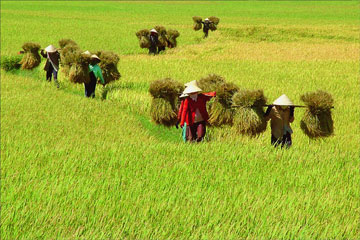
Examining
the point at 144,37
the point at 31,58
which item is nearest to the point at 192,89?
the point at 31,58

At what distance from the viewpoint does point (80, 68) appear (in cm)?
1137

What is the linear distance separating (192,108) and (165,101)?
24.7 inches

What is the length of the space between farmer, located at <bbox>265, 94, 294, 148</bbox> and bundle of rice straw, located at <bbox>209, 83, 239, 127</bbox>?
1.87 feet

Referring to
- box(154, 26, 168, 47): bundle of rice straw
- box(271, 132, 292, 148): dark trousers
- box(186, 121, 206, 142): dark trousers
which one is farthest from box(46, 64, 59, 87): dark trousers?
box(154, 26, 168, 47): bundle of rice straw

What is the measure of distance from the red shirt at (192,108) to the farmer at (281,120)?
90 centimetres

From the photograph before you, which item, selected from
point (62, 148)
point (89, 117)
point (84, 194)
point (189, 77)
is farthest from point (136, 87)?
point (84, 194)

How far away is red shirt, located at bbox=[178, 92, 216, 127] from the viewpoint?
7.27m

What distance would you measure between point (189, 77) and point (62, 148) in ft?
23.6

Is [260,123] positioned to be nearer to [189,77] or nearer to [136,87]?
[136,87]

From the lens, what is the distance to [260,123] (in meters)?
6.96

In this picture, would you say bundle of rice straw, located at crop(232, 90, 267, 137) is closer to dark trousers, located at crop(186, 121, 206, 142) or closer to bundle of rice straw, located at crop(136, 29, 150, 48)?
dark trousers, located at crop(186, 121, 206, 142)

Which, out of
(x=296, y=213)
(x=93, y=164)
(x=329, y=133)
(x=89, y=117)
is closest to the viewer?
(x=296, y=213)

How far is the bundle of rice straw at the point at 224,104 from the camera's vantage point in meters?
7.27

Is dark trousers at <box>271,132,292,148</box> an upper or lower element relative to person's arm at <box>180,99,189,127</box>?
lower
